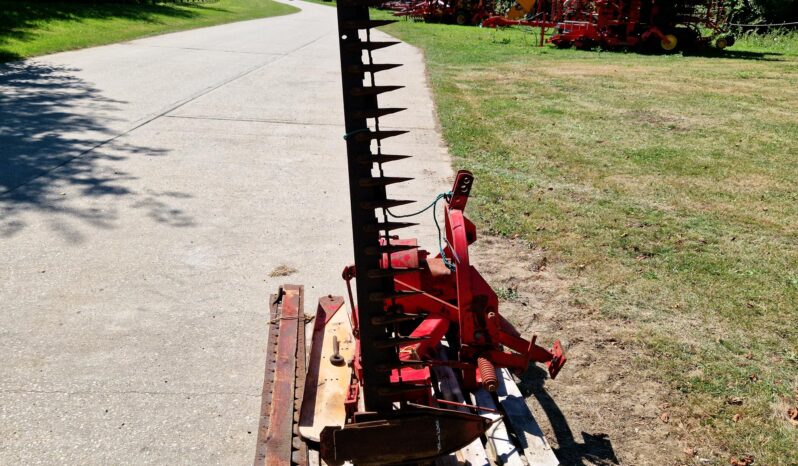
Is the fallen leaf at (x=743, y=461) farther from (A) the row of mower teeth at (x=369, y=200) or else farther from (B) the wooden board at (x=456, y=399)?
(A) the row of mower teeth at (x=369, y=200)

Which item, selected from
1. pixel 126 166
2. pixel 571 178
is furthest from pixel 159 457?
pixel 571 178

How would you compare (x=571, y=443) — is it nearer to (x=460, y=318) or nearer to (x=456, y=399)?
(x=456, y=399)

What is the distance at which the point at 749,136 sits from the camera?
980cm

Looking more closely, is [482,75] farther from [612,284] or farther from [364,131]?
[364,131]

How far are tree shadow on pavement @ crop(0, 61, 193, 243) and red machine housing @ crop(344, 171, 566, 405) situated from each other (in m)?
3.25

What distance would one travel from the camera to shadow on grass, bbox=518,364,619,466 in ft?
10.6

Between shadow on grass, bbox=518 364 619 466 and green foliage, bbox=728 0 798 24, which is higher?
green foliage, bbox=728 0 798 24

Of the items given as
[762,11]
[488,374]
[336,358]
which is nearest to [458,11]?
[762,11]

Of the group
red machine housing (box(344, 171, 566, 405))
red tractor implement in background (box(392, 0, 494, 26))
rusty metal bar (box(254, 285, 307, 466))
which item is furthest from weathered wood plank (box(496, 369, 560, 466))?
red tractor implement in background (box(392, 0, 494, 26))

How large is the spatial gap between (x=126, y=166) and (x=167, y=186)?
0.91 m

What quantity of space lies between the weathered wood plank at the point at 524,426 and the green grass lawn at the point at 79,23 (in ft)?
46.0

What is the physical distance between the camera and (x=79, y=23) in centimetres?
2012

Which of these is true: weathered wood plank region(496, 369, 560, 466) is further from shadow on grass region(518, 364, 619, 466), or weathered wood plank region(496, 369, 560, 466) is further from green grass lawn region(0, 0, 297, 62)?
green grass lawn region(0, 0, 297, 62)

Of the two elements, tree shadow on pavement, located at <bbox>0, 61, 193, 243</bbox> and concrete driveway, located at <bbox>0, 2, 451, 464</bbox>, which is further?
tree shadow on pavement, located at <bbox>0, 61, 193, 243</bbox>
